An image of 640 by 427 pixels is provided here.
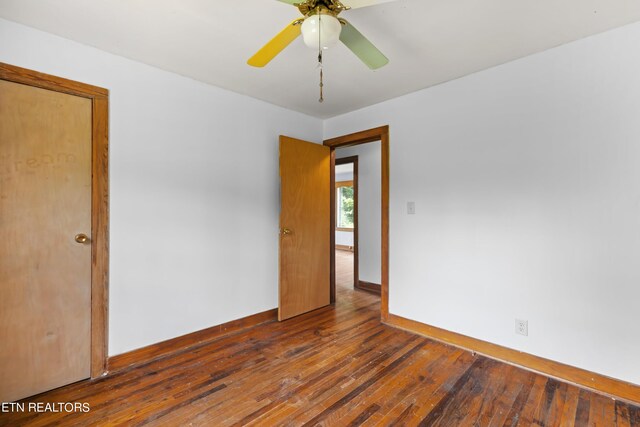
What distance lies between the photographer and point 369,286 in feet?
14.6

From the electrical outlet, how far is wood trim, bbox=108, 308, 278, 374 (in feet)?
7.46

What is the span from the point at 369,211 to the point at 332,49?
2.76m

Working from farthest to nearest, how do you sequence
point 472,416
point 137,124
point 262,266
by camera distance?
point 262,266
point 137,124
point 472,416

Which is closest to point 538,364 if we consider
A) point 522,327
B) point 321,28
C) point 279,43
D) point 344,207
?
point 522,327

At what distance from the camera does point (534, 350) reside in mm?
2225

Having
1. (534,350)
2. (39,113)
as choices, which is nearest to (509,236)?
(534,350)

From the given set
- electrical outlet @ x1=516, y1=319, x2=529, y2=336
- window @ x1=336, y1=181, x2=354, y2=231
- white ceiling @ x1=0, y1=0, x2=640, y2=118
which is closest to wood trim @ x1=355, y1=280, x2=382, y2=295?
electrical outlet @ x1=516, y1=319, x2=529, y2=336

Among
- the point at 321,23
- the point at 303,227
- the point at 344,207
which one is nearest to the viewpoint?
the point at 321,23

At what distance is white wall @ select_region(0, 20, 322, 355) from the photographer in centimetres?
222

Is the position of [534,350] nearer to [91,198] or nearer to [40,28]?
[91,198]

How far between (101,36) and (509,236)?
3347 millimetres

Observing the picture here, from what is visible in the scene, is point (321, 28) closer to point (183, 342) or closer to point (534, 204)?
point (534, 204)

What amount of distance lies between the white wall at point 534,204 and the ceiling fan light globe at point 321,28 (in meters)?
1.76

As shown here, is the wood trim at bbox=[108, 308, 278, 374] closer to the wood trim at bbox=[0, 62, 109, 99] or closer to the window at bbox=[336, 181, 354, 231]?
the wood trim at bbox=[0, 62, 109, 99]
